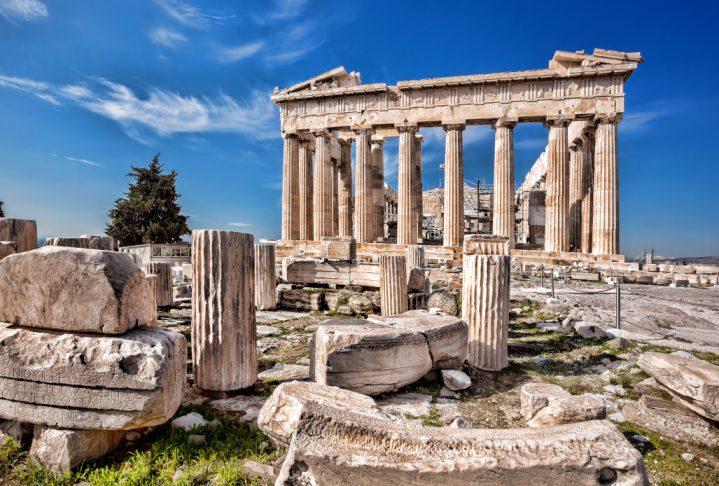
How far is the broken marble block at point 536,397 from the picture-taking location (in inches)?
134

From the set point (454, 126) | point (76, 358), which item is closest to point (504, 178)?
point (454, 126)

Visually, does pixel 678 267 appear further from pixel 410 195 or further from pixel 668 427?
pixel 668 427

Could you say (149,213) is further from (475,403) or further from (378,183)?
(475,403)

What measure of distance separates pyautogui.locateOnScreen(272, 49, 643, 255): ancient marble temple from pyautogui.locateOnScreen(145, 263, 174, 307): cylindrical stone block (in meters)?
12.6

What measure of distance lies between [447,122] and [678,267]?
41.0ft

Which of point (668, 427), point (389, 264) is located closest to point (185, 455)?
point (668, 427)

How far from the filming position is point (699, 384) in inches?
130

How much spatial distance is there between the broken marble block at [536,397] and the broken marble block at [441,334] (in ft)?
3.37

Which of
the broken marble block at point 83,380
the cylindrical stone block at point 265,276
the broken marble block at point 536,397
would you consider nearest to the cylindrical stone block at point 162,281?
the cylindrical stone block at point 265,276

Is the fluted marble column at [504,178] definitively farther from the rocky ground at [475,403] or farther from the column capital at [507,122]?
the rocky ground at [475,403]

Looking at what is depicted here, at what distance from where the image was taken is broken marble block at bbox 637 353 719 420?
10.6 ft

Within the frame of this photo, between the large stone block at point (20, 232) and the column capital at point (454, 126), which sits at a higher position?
the column capital at point (454, 126)

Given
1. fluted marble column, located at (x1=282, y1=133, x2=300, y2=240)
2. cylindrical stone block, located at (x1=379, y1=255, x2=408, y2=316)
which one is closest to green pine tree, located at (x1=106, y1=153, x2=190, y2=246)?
fluted marble column, located at (x1=282, y1=133, x2=300, y2=240)

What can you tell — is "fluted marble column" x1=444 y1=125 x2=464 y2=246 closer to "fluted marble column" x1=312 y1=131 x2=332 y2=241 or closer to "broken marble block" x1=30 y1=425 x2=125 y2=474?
"fluted marble column" x1=312 y1=131 x2=332 y2=241
